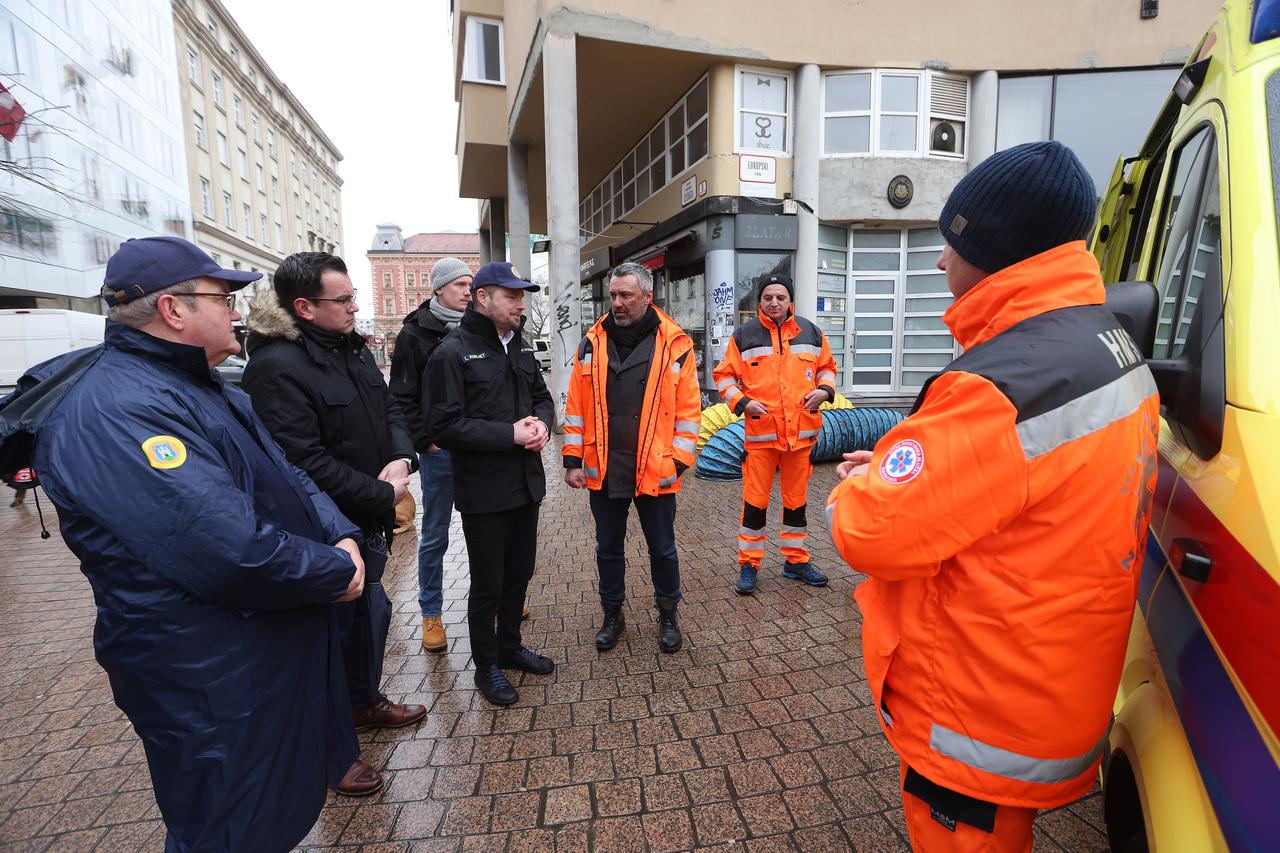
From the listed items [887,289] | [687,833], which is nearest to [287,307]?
[687,833]

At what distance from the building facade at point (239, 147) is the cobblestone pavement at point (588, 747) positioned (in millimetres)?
38097

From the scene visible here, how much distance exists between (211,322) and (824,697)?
2984 millimetres

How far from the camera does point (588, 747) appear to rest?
2889mm

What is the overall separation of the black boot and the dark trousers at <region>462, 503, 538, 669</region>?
2.69ft

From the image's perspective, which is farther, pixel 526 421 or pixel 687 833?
pixel 526 421

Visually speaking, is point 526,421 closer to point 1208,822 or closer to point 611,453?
point 611,453

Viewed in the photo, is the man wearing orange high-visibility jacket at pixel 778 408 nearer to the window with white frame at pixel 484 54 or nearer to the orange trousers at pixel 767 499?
the orange trousers at pixel 767 499

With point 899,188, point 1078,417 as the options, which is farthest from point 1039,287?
point 899,188

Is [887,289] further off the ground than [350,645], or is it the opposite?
[887,289]

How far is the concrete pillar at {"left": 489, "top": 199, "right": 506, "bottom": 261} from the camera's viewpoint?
24959 millimetres

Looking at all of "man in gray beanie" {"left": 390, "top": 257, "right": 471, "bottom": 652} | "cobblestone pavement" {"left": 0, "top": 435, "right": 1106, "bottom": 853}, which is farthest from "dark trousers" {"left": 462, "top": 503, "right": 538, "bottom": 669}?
"man in gray beanie" {"left": 390, "top": 257, "right": 471, "bottom": 652}

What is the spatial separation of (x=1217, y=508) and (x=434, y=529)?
3673 mm

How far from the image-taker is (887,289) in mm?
13727

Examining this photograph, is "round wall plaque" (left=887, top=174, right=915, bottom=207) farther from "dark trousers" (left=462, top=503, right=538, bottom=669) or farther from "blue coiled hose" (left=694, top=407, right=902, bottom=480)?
"dark trousers" (left=462, top=503, right=538, bottom=669)
